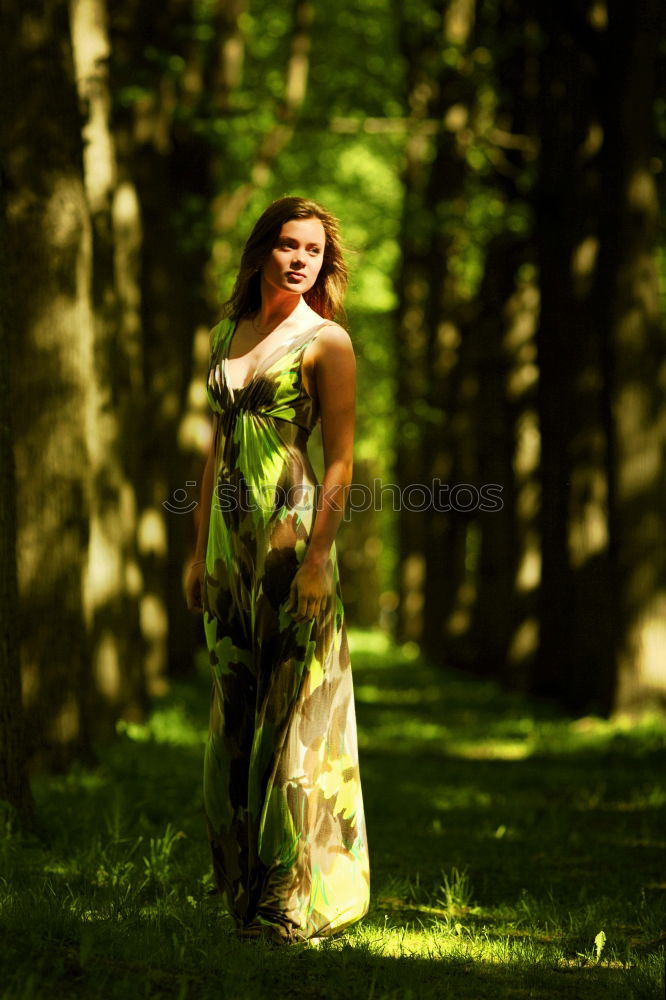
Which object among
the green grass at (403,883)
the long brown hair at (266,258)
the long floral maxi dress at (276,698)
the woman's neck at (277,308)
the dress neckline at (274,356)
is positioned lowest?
the green grass at (403,883)

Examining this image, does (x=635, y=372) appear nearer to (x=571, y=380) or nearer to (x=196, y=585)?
(x=571, y=380)

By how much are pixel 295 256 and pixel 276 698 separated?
5.18ft

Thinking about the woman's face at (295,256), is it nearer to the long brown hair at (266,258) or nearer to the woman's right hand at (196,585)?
the long brown hair at (266,258)

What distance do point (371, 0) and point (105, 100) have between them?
1575 cm

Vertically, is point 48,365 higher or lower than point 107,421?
higher

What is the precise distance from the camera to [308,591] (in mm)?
4586

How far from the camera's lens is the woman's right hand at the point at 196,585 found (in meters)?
5.04

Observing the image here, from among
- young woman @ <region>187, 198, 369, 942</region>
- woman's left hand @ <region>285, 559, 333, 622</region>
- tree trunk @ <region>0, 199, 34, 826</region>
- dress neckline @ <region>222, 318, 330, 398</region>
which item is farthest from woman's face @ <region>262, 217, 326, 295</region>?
tree trunk @ <region>0, 199, 34, 826</region>

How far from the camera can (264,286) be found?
4.94 m

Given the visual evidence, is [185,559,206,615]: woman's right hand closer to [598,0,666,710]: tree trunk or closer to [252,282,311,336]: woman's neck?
[252,282,311,336]: woman's neck

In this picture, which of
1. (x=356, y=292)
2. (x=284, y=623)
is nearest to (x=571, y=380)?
(x=356, y=292)

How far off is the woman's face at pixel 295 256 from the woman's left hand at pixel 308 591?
1.03 meters

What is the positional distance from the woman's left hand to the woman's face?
3.36 feet

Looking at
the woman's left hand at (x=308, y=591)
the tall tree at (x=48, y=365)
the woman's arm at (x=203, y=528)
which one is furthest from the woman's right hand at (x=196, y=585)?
the tall tree at (x=48, y=365)
